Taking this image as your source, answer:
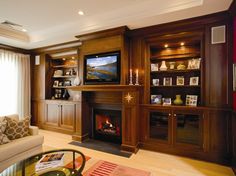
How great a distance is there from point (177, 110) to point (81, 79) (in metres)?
2.44

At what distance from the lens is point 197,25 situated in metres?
2.67

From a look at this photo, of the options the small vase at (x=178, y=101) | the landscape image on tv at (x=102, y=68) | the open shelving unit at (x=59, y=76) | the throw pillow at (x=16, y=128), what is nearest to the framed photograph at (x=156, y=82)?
the small vase at (x=178, y=101)

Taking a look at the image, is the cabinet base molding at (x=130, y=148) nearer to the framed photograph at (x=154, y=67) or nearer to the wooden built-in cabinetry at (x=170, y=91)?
the wooden built-in cabinetry at (x=170, y=91)

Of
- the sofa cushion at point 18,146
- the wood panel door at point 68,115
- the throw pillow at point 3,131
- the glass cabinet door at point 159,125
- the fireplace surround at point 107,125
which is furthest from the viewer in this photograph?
the wood panel door at point 68,115

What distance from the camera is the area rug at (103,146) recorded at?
290 centimetres

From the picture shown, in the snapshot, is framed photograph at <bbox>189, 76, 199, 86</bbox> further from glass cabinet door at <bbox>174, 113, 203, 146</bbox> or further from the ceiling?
the ceiling

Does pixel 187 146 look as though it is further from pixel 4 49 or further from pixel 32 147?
pixel 4 49

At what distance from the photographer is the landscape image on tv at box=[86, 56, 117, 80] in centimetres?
321

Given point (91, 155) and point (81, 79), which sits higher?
point (81, 79)

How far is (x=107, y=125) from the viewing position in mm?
3660

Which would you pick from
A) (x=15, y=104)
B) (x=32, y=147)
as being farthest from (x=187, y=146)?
(x=15, y=104)

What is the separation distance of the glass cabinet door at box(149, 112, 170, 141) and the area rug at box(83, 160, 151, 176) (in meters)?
0.96

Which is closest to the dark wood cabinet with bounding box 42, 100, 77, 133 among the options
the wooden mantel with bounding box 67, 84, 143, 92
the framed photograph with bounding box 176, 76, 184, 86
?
the wooden mantel with bounding box 67, 84, 143, 92

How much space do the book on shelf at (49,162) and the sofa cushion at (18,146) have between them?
0.74m
